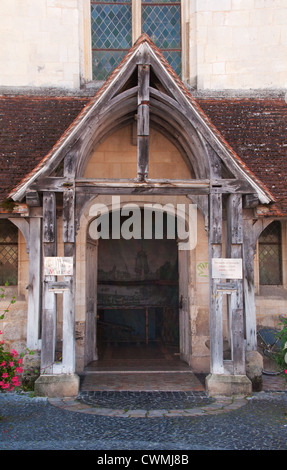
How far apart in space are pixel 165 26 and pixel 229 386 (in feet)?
25.8

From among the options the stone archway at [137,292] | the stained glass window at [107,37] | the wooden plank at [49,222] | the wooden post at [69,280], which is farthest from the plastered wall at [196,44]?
the stone archway at [137,292]

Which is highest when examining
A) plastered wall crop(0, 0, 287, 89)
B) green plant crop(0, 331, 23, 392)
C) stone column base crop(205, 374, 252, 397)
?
plastered wall crop(0, 0, 287, 89)

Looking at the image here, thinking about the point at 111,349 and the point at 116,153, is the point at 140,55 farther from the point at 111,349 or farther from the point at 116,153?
the point at 111,349

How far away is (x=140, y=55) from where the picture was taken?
6688 millimetres

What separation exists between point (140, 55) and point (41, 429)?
5.27 metres

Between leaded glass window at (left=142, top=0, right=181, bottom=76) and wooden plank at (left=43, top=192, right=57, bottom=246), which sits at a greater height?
leaded glass window at (left=142, top=0, right=181, bottom=76)

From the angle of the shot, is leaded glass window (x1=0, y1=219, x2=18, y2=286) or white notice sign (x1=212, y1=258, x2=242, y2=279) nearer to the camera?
white notice sign (x1=212, y1=258, x2=242, y2=279)

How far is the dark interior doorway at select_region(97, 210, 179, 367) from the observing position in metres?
12.2

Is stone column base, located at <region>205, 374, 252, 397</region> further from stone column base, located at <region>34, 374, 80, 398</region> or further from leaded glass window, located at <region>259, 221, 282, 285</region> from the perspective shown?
leaded glass window, located at <region>259, 221, 282, 285</region>

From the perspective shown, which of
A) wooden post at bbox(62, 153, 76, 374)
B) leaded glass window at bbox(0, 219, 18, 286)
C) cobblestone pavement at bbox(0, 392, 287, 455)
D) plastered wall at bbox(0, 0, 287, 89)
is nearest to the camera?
cobblestone pavement at bbox(0, 392, 287, 455)

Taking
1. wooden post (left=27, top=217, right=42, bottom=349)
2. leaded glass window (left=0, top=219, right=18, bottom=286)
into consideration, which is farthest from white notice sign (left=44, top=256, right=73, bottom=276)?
leaded glass window (left=0, top=219, right=18, bottom=286)

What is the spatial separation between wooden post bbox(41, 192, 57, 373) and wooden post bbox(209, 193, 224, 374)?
2347 millimetres

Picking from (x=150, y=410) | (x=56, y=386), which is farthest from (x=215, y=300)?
(x=56, y=386)

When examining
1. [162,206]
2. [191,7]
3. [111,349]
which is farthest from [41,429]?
[191,7]
